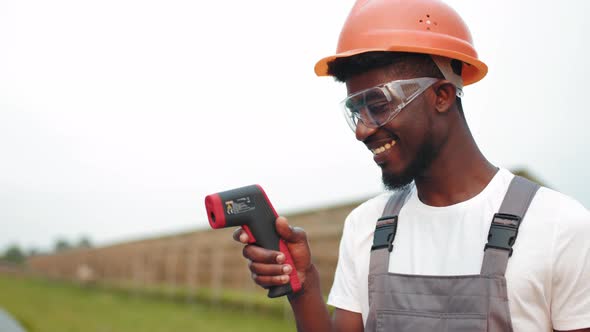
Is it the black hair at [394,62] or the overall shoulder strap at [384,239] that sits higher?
the black hair at [394,62]

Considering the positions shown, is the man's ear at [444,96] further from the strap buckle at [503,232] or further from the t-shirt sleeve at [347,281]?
the t-shirt sleeve at [347,281]

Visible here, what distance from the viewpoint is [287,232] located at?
2.81m

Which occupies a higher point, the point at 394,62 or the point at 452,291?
the point at 394,62

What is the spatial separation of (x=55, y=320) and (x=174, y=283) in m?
7.63

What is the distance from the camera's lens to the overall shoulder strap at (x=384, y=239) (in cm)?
271

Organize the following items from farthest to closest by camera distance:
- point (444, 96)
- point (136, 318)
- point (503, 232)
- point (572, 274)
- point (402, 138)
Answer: point (136, 318), point (444, 96), point (402, 138), point (503, 232), point (572, 274)

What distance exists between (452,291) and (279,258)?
25.4 inches

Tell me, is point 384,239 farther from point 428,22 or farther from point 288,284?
point 428,22

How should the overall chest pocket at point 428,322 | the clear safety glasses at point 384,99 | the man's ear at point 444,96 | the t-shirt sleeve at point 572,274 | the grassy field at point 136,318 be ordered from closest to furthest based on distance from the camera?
the t-shirt sleeve at point 572,274 < the overall chest pocket at point 428,322 < the clear safety glasses at point 384,99 < the man's ear at point 444,96 < the grassy field at point 136,318

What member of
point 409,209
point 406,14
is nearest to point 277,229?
point 409,209

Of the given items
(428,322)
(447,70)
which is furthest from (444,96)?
(428,322)

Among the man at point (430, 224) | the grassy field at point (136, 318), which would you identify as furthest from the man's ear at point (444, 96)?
the grassy field at point (136, 318)

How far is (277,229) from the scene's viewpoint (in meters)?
2.81

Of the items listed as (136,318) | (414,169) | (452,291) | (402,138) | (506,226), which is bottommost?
(136,318)
